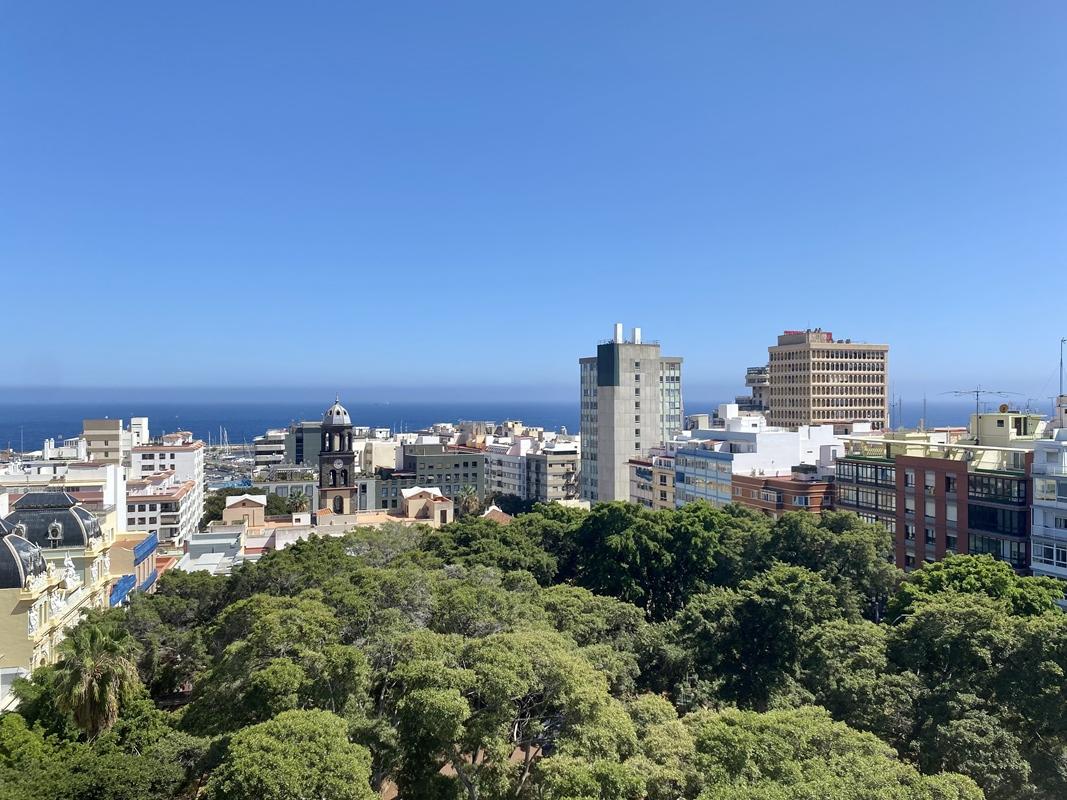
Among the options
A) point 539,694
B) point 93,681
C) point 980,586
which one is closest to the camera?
point 539,694

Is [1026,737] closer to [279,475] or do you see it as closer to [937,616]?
[937,616]

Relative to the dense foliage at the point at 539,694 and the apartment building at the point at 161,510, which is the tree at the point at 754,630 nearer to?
the dense foliage at the point at 539,694

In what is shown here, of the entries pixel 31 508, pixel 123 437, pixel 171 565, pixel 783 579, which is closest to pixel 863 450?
pixel 783 579

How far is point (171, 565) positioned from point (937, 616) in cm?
5485

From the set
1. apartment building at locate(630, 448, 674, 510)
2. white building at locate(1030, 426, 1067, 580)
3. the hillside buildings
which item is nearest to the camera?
white building at locate(1030, 426, 1067, 580)

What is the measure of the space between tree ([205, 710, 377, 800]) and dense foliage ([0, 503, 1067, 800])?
5cm

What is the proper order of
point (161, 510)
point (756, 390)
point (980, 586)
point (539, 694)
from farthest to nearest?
1. point (756, 390)
2. point (161, 510)
3. point (980, 586)
4. point (539, 694)

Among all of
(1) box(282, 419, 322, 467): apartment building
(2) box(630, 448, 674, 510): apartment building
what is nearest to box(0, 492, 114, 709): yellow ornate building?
(2) box(630, 448, 674, 510): apartment building

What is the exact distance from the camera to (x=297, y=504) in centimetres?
9981

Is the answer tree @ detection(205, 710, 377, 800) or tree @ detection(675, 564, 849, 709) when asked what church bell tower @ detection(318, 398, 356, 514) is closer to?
tree @ detection(675, 564, 849, 709)

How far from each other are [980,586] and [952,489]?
67.4 ft

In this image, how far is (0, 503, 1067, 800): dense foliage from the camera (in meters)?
21.8

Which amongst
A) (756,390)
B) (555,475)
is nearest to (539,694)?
(555,475)

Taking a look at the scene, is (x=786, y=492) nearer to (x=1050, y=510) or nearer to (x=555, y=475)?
(x=1050, y=510)
